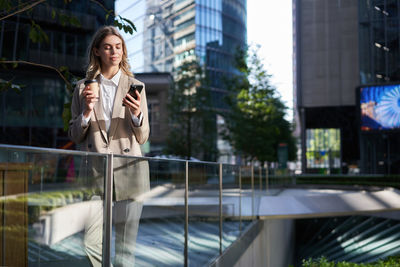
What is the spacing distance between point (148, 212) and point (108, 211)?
0.72 m

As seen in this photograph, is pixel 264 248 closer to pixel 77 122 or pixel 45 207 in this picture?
pixel 77 122

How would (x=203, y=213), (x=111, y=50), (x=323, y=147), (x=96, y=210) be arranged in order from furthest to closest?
(x=323, y=147)
(x=203, y=213)
(x=111, y=50)
(x=96, y=210)

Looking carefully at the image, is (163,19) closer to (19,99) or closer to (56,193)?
(19,99)

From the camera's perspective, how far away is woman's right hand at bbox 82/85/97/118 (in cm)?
277

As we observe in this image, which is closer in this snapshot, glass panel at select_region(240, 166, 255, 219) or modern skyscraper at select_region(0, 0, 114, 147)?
glass panel at select_region(240, 166, 255, 219)

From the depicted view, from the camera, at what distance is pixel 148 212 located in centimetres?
318

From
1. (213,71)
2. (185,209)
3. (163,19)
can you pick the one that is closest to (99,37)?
(185,209)

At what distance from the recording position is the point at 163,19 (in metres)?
43.4

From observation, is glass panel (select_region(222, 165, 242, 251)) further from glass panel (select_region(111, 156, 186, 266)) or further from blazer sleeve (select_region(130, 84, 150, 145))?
blazer sleeve (select_region(130, 84, 150, 145))

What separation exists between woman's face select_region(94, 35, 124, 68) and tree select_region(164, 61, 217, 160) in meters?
24.4

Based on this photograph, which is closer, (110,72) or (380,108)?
(110,72)

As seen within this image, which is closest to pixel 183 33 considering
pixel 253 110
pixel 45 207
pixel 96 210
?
pixel 253 110

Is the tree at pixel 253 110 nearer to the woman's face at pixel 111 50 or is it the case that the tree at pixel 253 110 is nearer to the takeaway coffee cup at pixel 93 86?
the woman's face at pixel 111 50

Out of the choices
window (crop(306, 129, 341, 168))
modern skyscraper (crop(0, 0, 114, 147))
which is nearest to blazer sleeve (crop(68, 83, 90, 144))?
modern skyscraper (crop(0, 0, 114, 147))
